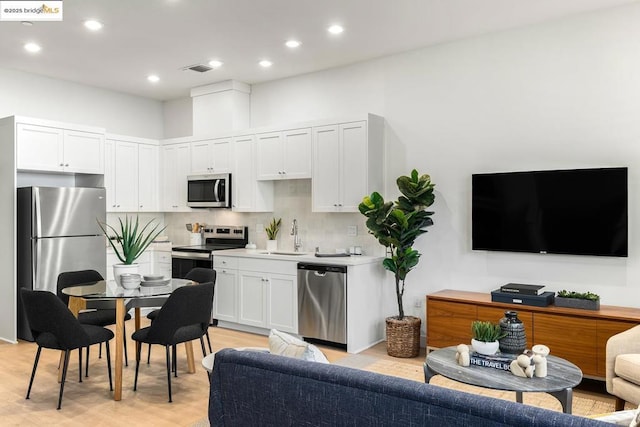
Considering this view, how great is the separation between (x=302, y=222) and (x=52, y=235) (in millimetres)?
2669

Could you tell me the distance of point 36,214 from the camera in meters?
5.19

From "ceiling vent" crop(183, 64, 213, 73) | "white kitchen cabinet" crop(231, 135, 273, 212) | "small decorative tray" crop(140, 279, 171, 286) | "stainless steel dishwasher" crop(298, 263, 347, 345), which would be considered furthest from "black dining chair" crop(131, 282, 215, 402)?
"ceiling vent" crop(183, 64, 213, 73)

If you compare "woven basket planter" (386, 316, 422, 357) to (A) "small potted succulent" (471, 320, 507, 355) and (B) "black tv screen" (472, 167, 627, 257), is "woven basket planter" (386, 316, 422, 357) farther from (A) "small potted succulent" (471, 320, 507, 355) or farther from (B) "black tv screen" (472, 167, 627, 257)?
(A) "small potted succulent" (471, 320, 507, 355)

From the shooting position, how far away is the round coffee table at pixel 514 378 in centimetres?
249

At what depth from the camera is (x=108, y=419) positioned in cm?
328

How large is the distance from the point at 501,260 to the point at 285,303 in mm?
2168

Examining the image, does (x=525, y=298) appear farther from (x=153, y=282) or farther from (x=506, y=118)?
(x=153, y=282)

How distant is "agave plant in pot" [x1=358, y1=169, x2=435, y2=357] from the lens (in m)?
4.68

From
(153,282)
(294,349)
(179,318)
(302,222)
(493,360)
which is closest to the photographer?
(294,349)

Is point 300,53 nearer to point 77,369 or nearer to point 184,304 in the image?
point 184,304

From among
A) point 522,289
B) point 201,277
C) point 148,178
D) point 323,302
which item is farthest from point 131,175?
point 522,289

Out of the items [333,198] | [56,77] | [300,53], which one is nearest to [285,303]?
[333,198]

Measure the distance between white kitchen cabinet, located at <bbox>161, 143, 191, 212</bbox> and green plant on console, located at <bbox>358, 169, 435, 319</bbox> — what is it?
2880 mm

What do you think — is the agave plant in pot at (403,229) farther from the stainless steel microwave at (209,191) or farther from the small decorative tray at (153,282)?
the stainless steel microwave at (209,191)
